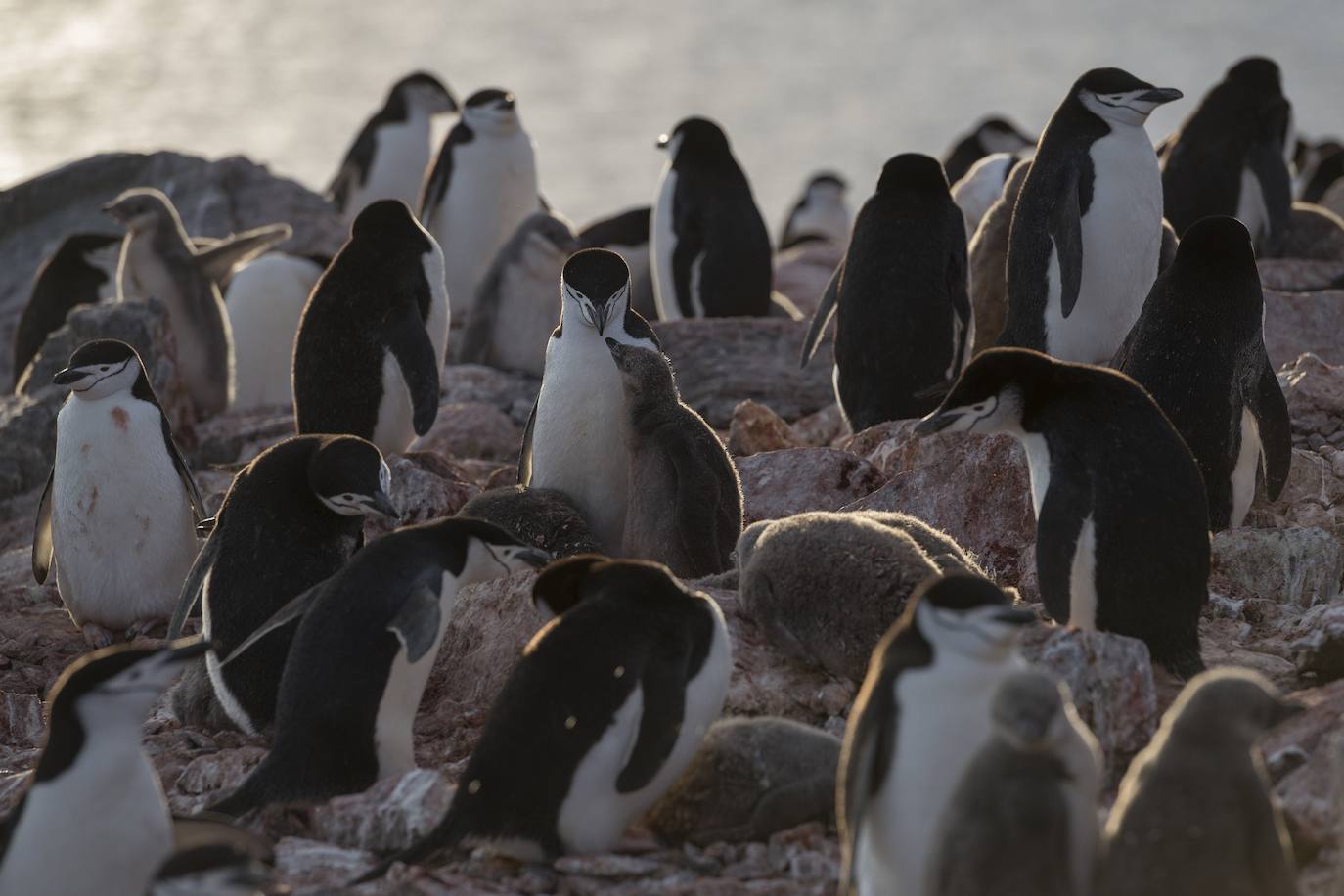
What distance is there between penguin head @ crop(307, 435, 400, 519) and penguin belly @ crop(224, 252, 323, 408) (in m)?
6.05

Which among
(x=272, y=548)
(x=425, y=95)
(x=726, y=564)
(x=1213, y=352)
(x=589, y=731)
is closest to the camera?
(x=589, y=731)

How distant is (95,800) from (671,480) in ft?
9.01

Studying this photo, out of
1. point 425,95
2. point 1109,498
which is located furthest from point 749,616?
point 425,95

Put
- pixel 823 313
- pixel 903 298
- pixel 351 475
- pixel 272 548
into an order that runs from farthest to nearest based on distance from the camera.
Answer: pixel 823 313 < pixel 903 298 < pixel 272 548 < pixel 351 475

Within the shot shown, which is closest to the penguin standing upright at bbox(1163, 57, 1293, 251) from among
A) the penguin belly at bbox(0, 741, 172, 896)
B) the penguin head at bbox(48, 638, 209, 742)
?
the penguin head at bbox(48, 638, 209, 742)

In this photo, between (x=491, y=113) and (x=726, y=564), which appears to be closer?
(x=726, y=564)

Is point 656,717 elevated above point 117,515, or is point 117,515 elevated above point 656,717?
point 117,515

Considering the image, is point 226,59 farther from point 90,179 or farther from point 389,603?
point 389,603

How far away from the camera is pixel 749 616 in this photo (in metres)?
5.55

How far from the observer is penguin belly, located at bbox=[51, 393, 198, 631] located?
714 cm

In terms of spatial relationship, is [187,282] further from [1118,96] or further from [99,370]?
[1118,96]

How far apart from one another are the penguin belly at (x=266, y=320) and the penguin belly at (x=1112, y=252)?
528cm

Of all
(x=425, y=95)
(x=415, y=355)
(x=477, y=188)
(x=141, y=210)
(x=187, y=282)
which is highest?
(x=425, y=95)

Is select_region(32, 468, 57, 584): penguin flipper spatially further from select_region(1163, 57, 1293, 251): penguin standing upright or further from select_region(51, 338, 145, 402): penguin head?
select_region(1163, 57, 1293, 251): penguin standing upright
